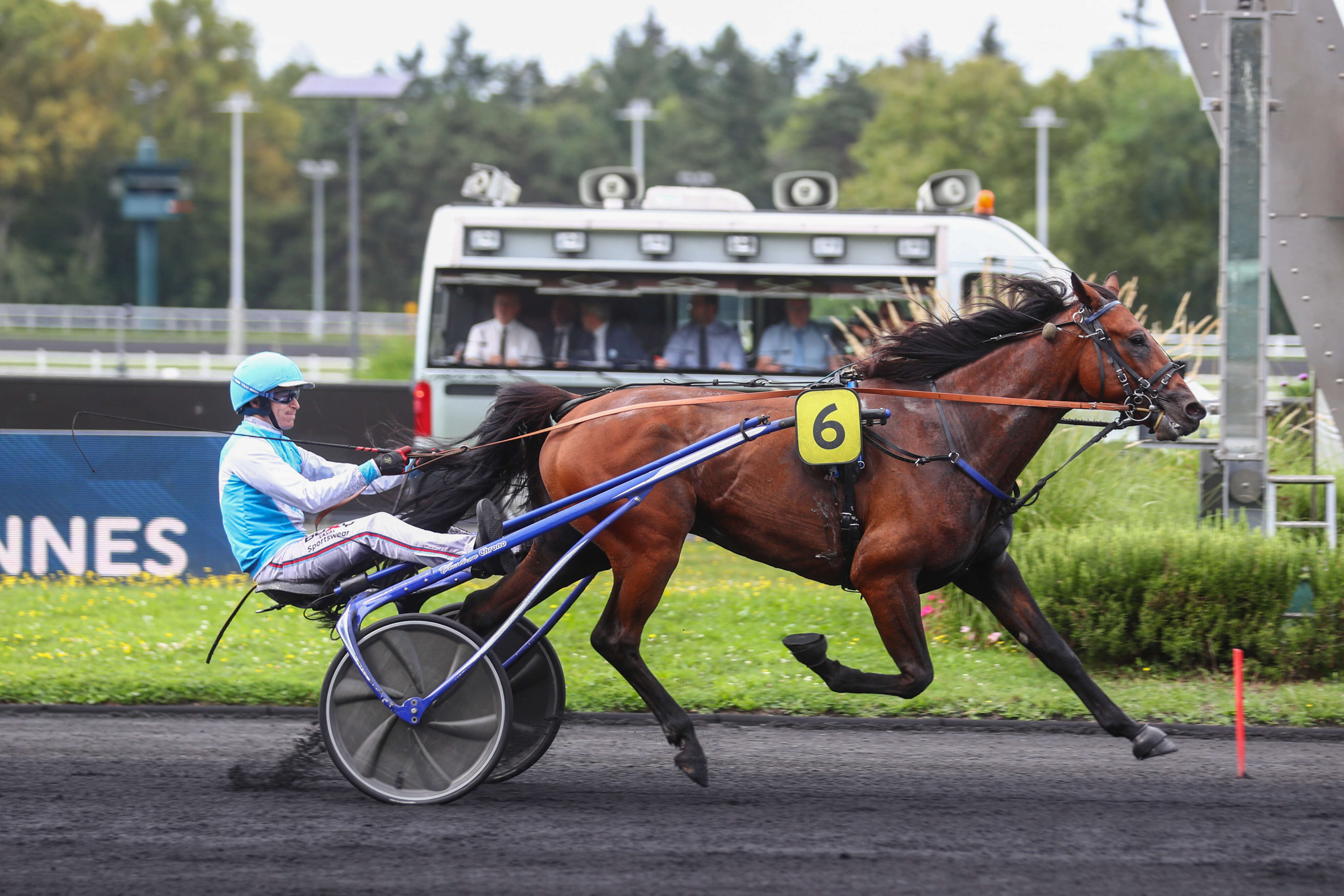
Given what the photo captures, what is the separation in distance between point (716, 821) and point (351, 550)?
1.61 metres

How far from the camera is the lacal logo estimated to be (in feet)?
29.3

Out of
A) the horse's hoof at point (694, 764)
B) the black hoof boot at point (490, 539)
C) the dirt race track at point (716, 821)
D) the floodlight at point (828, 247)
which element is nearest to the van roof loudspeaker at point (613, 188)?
the floodlight at point (828, 247)

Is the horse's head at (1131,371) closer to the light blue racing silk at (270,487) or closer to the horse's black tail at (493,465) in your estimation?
the horse's black tail at (493,465)

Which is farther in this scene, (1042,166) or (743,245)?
(1042,166)

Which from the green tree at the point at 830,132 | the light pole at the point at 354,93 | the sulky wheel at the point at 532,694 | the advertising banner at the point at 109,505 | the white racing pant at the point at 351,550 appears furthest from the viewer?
the green tree at the point at 830,132

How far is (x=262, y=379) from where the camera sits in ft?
17.1

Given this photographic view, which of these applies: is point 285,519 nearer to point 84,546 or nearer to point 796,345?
point 84,546

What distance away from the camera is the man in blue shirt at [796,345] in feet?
35.6

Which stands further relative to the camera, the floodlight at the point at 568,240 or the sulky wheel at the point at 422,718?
the floodlight at the point at 568,240

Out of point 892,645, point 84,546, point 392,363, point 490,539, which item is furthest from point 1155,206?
point 490,539

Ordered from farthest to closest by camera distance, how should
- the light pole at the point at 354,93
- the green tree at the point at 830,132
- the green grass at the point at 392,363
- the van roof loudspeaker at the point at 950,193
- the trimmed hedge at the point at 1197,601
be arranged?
1. the green tree at the point at 830,132
2. the light pole at the point at 354,93
3. the green grass at the point at 392,363
4. the van roof loudspeaker at the point at 950,193
5. the trimmed hedge at the point at 1197,601

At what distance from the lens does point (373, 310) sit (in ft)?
180

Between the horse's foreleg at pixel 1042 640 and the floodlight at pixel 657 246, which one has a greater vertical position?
the floodlight at pixel 657 246

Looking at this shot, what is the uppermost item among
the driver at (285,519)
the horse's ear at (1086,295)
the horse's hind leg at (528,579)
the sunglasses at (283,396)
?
the horse's ear at (1086,295)
